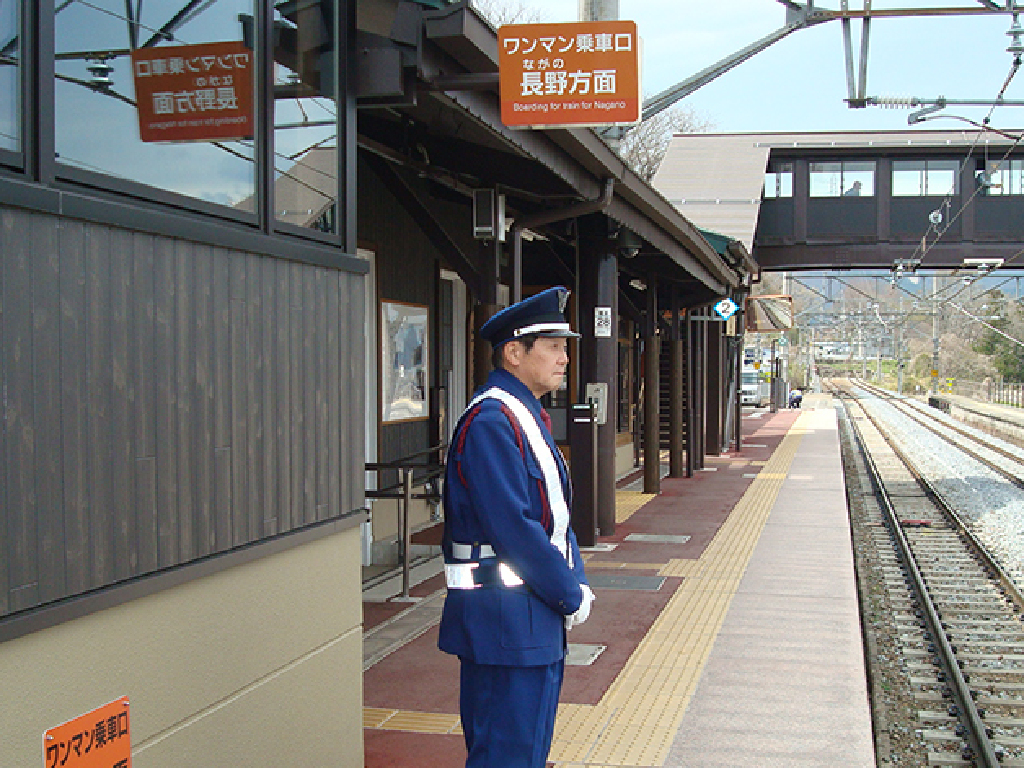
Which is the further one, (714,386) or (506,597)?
(714,386)

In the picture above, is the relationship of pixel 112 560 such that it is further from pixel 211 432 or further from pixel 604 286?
pixel 604 286

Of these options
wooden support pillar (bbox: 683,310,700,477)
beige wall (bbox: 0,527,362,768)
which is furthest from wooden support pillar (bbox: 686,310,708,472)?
beige wall (bbox: 0,527,362,768)

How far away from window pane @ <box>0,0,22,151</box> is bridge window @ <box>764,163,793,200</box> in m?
28.4

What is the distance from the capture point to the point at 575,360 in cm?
1414

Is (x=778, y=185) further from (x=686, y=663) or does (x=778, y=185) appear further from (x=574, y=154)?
(x=686, y=663)

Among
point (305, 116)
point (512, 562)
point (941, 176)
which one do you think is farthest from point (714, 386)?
point (512, 562)

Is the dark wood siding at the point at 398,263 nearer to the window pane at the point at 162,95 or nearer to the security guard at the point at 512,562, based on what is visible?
the window pane at the point at 162,95

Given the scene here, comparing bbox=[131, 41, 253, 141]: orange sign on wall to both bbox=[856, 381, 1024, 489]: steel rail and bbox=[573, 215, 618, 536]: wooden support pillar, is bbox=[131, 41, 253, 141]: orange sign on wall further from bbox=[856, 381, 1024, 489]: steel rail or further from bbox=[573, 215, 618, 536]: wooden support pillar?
bbox=[856, 381, 1024, 489]: steel rail

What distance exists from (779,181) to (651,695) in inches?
1020

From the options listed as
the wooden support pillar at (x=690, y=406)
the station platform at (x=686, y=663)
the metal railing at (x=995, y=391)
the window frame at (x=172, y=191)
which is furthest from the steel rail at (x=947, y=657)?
the metal railing at (x=995, y=391)

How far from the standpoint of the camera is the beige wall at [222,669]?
2734mm

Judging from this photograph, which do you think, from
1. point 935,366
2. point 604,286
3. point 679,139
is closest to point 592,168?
point 604,286

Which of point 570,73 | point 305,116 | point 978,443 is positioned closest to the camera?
point 305,116

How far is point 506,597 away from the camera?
3.31 m
